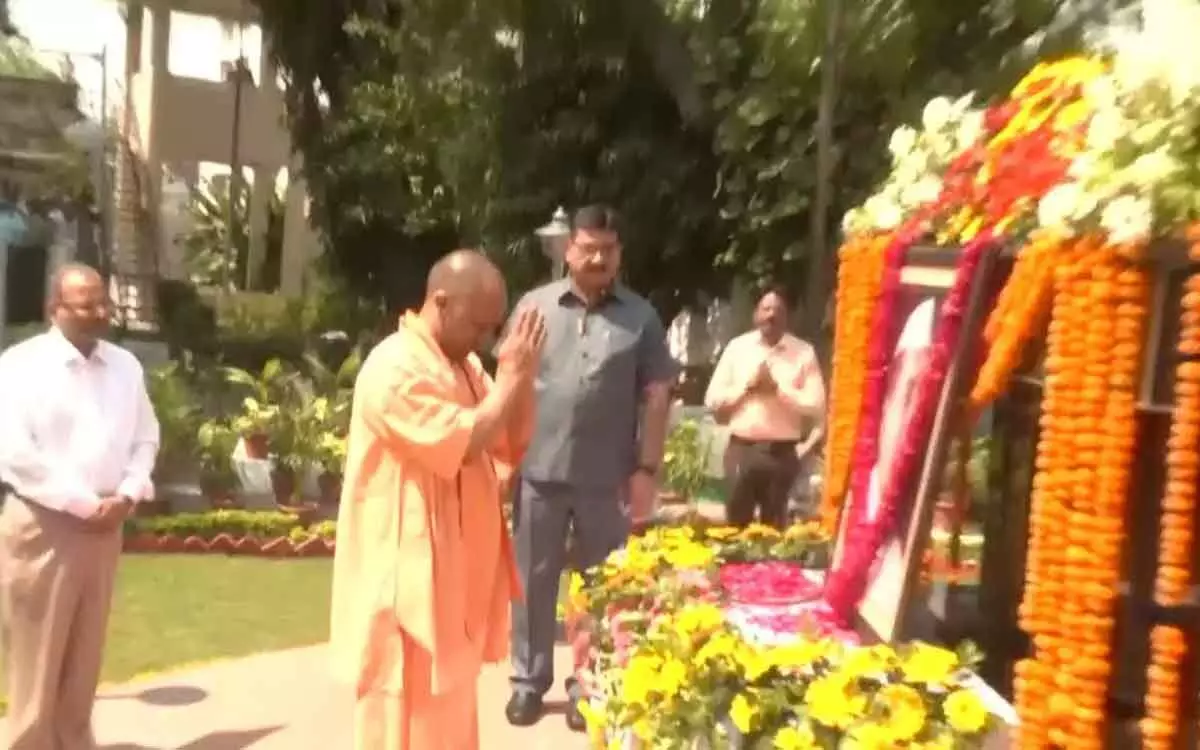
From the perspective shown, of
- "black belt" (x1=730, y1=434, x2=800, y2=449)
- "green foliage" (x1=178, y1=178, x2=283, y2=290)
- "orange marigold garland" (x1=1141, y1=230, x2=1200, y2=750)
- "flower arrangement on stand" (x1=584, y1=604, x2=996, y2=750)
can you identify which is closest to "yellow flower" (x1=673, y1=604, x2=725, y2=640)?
"flower arrangement on stand" (x1=584, y1=604, x2=996, y2=750)

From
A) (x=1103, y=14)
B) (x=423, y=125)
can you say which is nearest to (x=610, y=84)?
(x=423, y=125)

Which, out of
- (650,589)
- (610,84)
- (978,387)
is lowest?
(650,589)

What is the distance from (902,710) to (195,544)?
8.79 metres

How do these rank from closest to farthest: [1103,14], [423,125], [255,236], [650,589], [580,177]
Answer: [650,589] → [1103,14] → [580,177] → [423,125] → [255,236]

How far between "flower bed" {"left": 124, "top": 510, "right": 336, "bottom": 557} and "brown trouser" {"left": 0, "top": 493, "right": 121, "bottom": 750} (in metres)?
5.86

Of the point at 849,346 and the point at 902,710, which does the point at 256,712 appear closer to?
the point at 849,346

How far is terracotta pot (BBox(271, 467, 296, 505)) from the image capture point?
12680mm

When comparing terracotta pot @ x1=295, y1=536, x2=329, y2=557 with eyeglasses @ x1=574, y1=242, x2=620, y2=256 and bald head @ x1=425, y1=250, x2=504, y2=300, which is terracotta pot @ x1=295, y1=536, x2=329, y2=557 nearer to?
eyeglasses @ x1=574, y1=242, x2=620, y2=256

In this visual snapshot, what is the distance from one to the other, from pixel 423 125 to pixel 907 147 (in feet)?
48.5

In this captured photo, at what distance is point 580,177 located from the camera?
56.4 feet

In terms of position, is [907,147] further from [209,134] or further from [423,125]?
[209,134]

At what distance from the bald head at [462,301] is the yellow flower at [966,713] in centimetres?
193

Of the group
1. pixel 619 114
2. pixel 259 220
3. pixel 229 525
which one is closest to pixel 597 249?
pixel 229 525

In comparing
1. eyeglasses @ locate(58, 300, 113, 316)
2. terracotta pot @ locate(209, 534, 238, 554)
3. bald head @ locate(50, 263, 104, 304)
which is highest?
bald head @ locate(50, 263, 104, 304)
